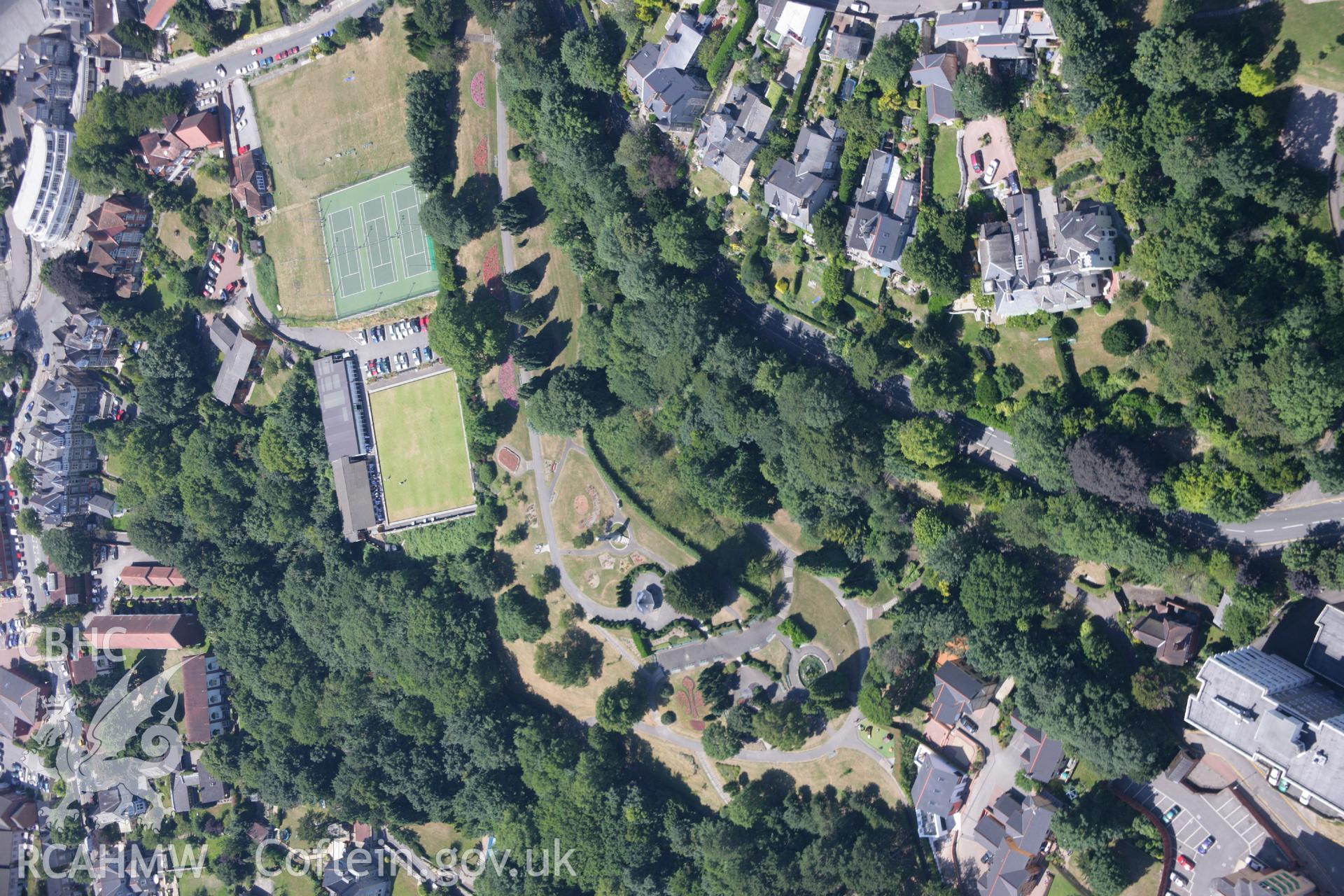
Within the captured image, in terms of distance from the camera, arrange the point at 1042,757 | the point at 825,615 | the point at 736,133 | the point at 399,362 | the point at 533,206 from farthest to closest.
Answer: the point at 399,362 → the point at 533,206 → the point at 825,615 → the point at 736,133 → the point at 1042,757

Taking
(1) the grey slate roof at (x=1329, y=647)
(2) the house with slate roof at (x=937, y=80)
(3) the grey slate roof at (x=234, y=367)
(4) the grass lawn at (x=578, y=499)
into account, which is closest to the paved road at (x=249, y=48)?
(3) the grey slate roof at (x=234, y=367)

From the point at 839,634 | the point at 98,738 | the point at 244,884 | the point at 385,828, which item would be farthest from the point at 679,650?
the point at 98,738

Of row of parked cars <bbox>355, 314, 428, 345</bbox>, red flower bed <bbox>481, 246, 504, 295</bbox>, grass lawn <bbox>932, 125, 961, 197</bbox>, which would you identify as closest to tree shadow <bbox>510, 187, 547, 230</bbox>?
red flower bed <bbox>481, 246, 504, 295</bbox>

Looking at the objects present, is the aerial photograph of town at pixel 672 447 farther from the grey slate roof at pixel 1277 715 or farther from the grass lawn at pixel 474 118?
the grass lawn at pixel 474 118

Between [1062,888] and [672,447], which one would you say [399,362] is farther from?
[1062,888]

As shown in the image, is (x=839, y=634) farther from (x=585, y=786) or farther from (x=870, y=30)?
(x=870, y=30)

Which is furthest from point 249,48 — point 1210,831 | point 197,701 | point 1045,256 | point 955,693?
point 1210,831
